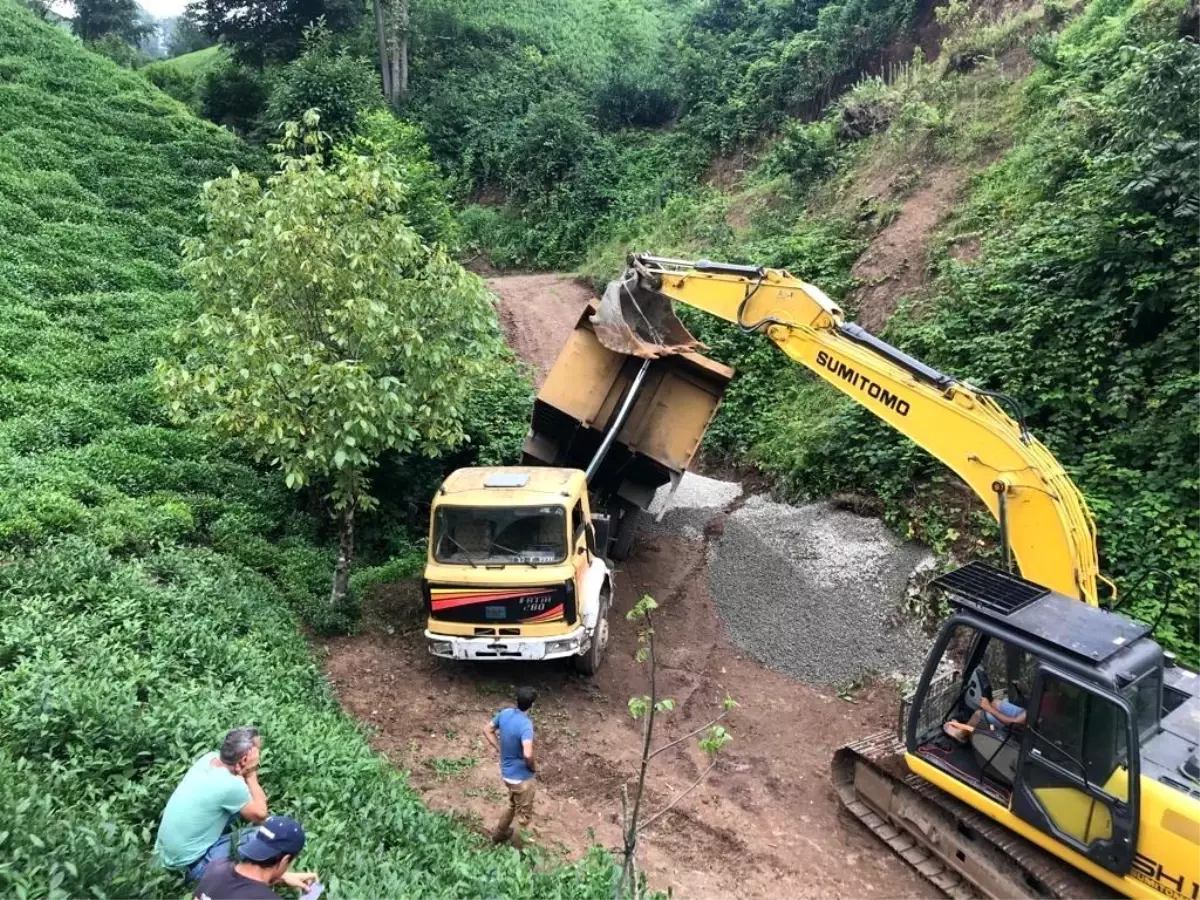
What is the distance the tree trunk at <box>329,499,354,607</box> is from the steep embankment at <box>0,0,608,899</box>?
43 centimetres

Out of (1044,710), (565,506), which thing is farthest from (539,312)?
(1044,710)

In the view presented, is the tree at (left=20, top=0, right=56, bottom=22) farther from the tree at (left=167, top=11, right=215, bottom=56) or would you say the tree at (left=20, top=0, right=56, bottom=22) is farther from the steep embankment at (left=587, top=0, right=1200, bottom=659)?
the steep embankment at (left=587, top=0, right=1200, bottom=659)

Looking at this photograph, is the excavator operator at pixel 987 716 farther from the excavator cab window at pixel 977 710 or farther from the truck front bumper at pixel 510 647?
the truck front bumper at pixel 510 647

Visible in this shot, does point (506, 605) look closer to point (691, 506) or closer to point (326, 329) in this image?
point (326, 329)

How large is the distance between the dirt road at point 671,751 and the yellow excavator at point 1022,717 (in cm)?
60

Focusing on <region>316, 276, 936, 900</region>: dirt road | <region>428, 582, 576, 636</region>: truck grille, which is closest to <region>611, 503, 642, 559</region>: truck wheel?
<region>316, 276, 936, 900</region>: dirt road

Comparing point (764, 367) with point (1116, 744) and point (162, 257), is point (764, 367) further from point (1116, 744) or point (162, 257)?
point (162, 257)

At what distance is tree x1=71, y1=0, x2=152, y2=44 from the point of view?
4572 centimetres

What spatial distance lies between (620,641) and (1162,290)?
25.2 ft

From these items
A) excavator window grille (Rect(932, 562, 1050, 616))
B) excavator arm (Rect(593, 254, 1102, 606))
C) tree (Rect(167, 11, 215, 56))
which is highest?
excavator arm (Rect(593, 254, 1102, 606))

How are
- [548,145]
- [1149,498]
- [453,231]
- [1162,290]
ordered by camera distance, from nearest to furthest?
[1149,498]
[1162,290]
[453,231]
[548,145]

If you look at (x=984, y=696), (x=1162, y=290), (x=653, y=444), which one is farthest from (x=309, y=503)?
(x=1162, y=290)

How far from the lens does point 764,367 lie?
48.6 feet

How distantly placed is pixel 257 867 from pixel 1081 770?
4.91 m
